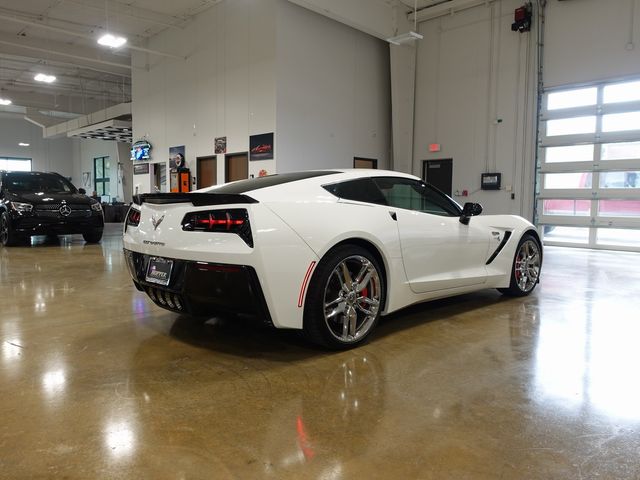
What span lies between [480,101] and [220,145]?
256 inches

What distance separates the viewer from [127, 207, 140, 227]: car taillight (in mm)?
3061

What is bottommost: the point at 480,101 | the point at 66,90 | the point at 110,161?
the point at 110,161

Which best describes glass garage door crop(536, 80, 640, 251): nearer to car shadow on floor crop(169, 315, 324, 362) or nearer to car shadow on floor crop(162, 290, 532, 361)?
car shadow on floor crop(162, 290, 532, 361)

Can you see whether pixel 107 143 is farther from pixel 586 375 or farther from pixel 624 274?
pixel 586 375

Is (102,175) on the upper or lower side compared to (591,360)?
upper

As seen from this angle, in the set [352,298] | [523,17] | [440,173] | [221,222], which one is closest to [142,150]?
[440,173]

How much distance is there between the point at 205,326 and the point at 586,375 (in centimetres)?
239

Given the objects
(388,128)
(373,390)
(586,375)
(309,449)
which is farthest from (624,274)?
(388,128)

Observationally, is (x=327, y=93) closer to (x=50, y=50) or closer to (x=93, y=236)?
(x=93, y=236)

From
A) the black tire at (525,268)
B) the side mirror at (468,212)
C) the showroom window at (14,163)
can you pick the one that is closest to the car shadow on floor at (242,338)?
the side mirror at (468,212)

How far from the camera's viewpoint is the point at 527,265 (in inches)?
180

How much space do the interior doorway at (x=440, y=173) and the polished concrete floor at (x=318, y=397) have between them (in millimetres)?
8575

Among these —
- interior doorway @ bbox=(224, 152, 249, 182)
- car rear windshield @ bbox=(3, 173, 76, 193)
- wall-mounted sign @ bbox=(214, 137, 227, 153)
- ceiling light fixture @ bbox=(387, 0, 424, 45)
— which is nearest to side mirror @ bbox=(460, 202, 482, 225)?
ceiling light fixture @ bbox=(387, 0, 424, 45)

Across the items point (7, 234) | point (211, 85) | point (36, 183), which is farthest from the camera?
point (211, 85)
